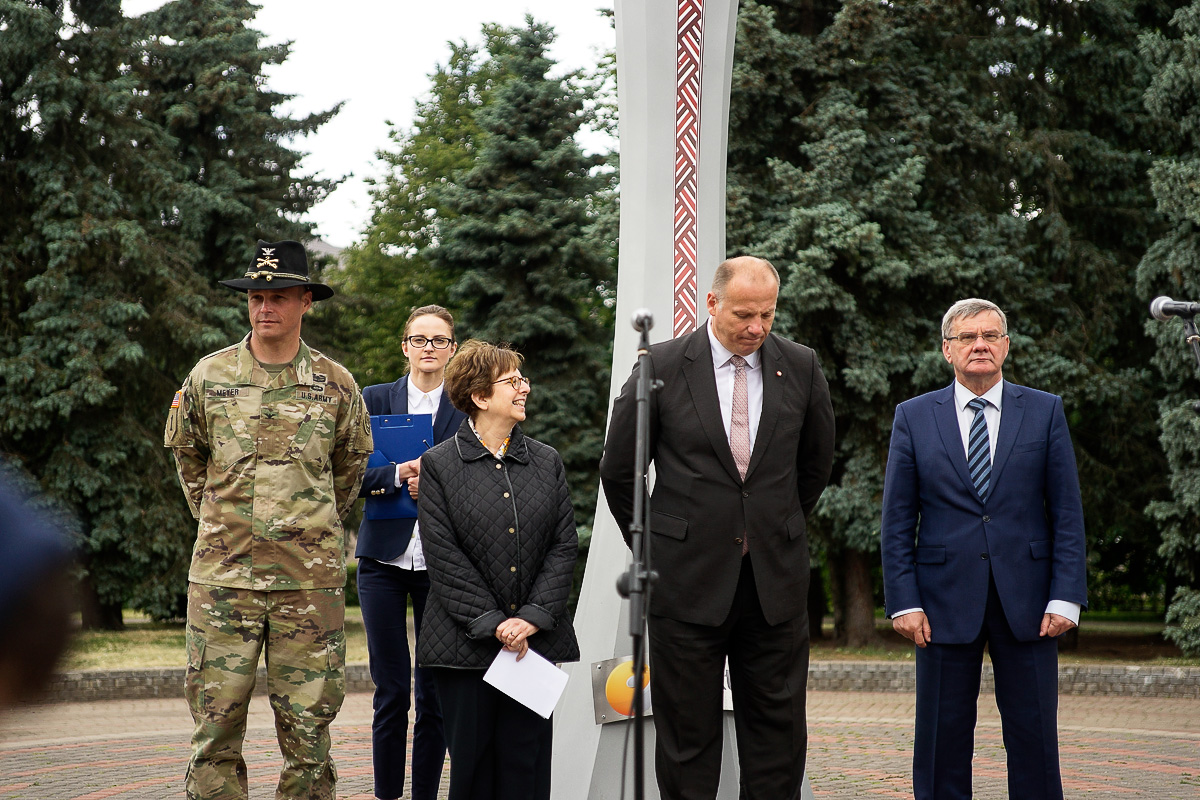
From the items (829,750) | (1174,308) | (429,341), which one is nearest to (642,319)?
(1174,308)

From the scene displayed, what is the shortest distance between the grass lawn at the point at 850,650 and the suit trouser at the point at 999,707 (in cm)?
1051

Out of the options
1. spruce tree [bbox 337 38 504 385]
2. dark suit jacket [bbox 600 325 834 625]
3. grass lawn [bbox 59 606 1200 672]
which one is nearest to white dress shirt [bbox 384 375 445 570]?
dark suit jacket [bbox 600 325 834 625]

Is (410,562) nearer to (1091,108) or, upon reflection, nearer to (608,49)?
(1091,108)

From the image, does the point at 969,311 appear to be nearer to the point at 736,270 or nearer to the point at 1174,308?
the point at 1174,308

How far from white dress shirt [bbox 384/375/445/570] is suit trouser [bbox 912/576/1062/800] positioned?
2224mm

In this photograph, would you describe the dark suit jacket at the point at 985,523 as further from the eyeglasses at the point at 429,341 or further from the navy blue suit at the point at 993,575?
the eyeglasses at the point at 429,341

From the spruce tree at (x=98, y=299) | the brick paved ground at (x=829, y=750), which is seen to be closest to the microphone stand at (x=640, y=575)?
the brick paved ground at (x=829, y=750)

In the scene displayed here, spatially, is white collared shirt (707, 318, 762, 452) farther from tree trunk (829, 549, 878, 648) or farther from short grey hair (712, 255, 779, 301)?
tree trunk (829, 549, 878, 648)

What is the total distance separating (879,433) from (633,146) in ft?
36.4

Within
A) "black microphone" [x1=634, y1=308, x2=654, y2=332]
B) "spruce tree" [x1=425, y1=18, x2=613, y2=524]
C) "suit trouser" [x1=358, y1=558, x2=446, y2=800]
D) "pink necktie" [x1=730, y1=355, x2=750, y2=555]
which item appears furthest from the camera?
"spruce tree" [x1=425, y1=18, x2=613, y2=524]

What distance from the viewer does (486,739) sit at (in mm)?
4355

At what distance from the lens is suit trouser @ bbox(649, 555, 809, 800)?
13.3 feet

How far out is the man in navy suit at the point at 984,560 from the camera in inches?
179

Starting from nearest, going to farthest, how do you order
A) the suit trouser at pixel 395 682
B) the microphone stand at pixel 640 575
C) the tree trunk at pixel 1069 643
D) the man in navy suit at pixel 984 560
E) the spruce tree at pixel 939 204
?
the microphone stand at pixel 640 575, the man in navy suit at pixel 984 560, the suit trouser at pixel 395 682, the spruce tree at pixel 939 204, the tree trunk at pixel 1069 643
